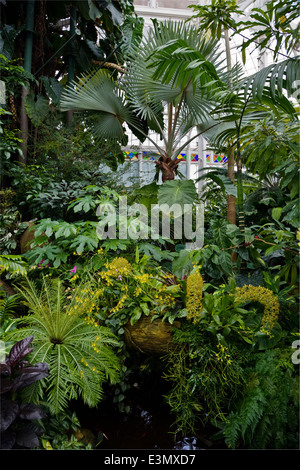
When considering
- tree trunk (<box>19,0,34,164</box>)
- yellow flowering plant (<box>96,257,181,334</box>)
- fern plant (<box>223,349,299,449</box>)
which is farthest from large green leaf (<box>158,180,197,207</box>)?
tree trunk (<box>19,0,34,164</box>)

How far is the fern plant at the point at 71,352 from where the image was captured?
187 cm

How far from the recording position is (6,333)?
2.10 meters

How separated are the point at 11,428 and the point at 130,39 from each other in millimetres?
4983

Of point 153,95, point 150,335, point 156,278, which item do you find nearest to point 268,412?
point 150,335

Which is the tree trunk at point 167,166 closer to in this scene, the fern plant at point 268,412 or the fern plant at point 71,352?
the fern plant at point 71,352

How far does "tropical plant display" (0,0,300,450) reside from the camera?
73.8 inches

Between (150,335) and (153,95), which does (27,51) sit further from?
(150,335)

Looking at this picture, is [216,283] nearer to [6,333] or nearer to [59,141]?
[6,333]

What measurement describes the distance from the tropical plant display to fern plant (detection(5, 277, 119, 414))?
0.4 inches

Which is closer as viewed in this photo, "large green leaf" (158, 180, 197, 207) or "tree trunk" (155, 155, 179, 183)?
"large green leaf" (158, 180, 197, 207)

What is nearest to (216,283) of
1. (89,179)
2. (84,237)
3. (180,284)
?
(180,284)

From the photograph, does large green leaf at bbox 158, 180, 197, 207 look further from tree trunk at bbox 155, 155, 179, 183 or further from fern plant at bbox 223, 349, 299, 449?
fern plant at bbox 223, 349, 299, 449

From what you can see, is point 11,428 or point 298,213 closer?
point 11,428

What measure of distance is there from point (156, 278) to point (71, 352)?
0.81 metres
